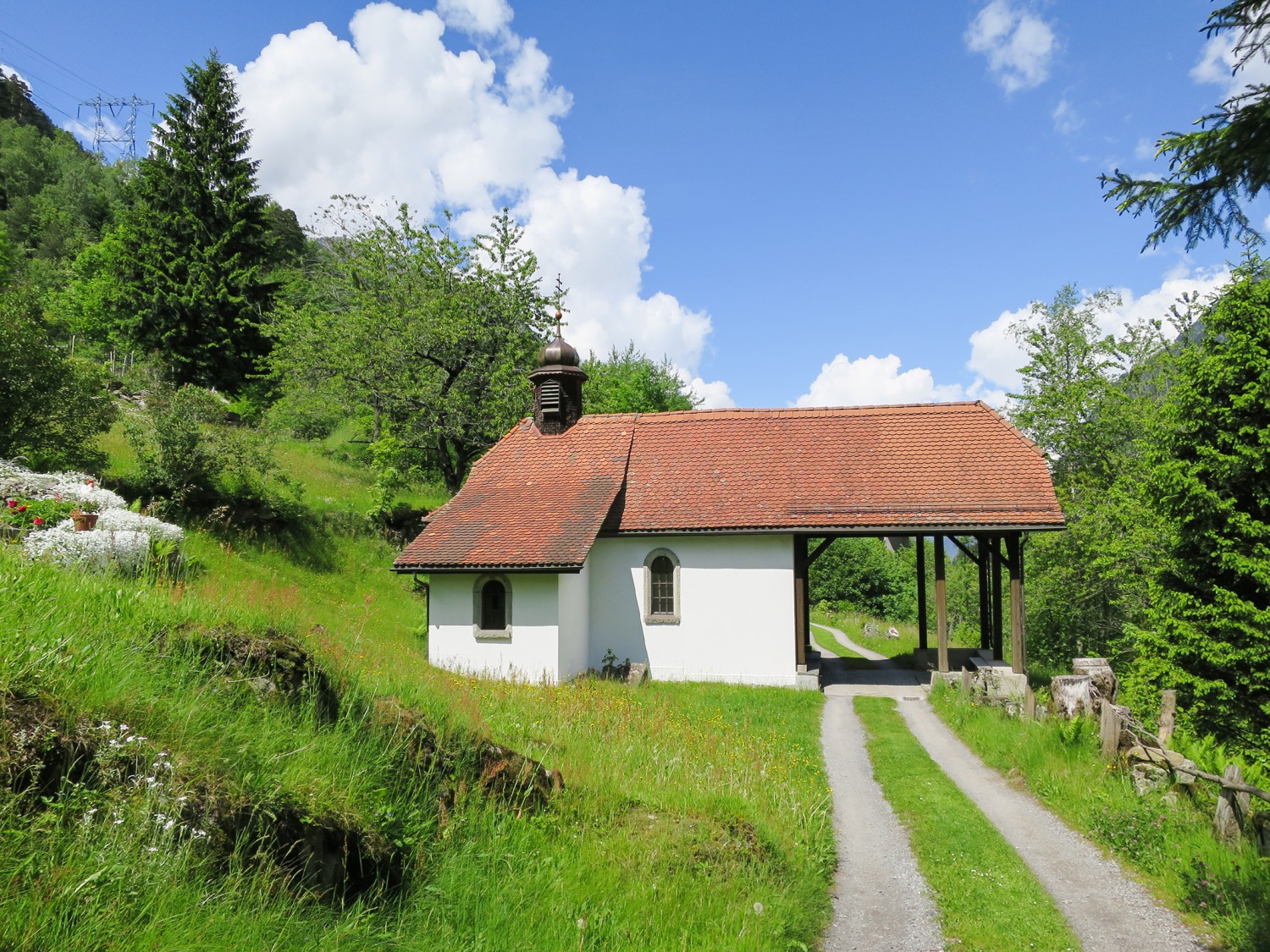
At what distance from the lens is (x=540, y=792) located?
6.11 metres

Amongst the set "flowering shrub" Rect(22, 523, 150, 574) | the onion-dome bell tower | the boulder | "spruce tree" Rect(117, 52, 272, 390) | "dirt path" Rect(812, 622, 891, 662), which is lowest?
"dirt path" Rect(812, 622, 891, 662)

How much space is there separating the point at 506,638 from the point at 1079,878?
11748mm

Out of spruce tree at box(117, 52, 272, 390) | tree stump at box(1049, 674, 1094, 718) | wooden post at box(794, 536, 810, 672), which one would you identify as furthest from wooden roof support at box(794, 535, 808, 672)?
spruce tree at box(117, 52, 272, 390)

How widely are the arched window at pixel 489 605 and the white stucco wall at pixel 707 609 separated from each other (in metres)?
2.52

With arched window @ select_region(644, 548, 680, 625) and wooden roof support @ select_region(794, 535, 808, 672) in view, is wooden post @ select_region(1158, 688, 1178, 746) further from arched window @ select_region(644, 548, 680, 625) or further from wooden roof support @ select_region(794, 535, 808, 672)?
arched window @ select_region(644, 548, 680, 625)

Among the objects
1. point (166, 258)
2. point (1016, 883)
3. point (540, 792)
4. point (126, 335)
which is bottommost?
point (1016, 883)

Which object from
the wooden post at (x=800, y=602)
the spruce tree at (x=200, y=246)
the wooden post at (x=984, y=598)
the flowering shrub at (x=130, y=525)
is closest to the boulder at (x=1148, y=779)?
the wooden post at (x=800, y=602)

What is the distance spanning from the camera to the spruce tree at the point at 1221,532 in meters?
12.0

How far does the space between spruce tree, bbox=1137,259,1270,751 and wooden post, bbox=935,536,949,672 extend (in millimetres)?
3730

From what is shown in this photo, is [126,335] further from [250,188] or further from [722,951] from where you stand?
[722,951]

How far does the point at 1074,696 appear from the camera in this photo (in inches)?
417

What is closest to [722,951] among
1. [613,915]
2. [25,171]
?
[613,915]

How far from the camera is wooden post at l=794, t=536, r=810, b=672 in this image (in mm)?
16656

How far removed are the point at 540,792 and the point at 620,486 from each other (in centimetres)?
1280
